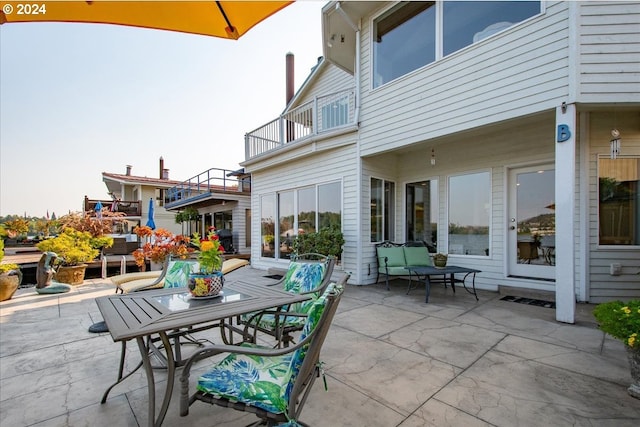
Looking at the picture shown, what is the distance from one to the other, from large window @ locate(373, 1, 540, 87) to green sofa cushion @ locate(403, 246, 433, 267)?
341 centimetres

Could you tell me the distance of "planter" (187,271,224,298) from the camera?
2219 mm

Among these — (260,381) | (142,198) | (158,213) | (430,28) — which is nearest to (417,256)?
(430,28)

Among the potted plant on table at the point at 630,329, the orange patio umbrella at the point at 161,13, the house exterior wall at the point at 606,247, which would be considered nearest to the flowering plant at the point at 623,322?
the potted plant on table at the point at 630,329

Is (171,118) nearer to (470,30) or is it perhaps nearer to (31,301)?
(31,301)

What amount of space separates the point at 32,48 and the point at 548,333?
7.18m

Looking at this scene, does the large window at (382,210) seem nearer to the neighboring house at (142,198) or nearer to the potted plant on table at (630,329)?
the potted plant on table at (630,329)

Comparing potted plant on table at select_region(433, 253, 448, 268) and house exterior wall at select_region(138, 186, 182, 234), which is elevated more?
house exterior wall at select_region(138, 186, 182, 234)

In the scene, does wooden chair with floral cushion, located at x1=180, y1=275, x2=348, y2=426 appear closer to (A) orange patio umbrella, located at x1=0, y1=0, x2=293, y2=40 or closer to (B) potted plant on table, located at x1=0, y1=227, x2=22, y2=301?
(A) orange patio umbrella, located at x1=0, y1=0, x2=293, y2=40

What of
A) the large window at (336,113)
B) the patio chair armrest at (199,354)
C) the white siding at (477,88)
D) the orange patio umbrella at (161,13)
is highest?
the large window at (336,113)

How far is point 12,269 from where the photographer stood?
5.16 m

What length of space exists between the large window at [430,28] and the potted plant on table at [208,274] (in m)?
4.78

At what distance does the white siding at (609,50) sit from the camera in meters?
3.42

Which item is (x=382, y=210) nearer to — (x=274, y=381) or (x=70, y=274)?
(x=274, y=381)

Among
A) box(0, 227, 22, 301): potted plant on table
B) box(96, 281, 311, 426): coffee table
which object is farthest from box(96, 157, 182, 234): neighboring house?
box(96, 281, 311, 426): coffee table
